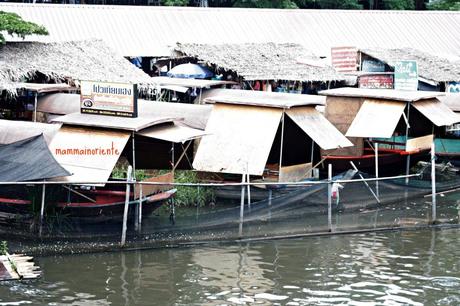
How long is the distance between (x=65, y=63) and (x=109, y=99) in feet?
24.8

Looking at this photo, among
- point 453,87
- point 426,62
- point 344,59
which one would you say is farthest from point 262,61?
point 453,87

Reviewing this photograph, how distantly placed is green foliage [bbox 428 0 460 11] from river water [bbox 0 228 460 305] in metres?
28.0

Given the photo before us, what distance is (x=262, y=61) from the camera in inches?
1142

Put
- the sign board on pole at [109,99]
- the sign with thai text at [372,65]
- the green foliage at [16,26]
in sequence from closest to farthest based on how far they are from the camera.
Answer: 1. the sign board on pole at [109,99]
2. the green foliage at [16,26]
3. the sign with thai text at [372,65]

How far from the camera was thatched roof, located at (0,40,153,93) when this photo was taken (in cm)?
2433

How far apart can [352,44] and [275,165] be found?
569 inches

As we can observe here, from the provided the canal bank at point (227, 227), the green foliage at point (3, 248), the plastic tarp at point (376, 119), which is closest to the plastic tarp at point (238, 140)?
the canal bank at point (227, 227)

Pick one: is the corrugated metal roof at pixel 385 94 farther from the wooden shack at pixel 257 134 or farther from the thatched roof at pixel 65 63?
the thatched roof at pixel 65 63

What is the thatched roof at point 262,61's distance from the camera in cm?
2809

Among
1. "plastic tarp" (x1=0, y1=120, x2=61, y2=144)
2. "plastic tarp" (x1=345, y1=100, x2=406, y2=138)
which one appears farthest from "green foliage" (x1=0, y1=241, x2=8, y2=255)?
"plastic tarp" (x1=345, y1=100, x2=406, y2=138)

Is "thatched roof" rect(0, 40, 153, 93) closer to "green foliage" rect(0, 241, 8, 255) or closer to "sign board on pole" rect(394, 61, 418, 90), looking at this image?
"sign board on pole" rect(394, 61, 418, 90)

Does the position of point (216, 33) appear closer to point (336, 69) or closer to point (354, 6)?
point (336, 69)

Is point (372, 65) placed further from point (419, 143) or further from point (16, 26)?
point (16, 26)

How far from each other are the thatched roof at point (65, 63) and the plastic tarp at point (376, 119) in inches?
258
